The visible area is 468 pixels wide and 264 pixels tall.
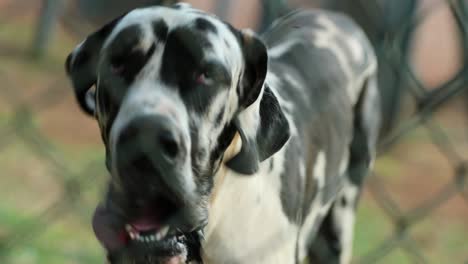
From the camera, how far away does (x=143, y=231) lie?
1.67 m

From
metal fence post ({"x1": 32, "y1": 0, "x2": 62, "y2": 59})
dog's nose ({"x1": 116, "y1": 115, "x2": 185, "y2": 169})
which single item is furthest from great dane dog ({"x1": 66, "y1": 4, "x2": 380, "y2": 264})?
metal fence post ({"x1": 32, "y1": 0, "x2": 62, "y2": 59})

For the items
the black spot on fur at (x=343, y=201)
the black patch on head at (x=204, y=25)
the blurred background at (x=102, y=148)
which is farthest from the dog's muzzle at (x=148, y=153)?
the black spot on fur at (x=343, y=201)

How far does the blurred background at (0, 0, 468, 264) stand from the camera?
3273mm

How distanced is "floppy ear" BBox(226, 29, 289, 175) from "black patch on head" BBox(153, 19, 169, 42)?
204 millimetres

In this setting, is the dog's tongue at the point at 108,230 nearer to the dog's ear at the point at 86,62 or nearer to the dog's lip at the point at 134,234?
the dog's lip at the point at 134,234

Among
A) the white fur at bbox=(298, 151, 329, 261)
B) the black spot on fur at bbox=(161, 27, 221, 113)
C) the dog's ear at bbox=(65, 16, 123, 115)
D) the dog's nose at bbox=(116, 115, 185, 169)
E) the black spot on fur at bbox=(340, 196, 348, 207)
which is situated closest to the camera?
the dog's nose at bbox=(116, 115, 185, 169)

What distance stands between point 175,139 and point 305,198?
910 millimetres

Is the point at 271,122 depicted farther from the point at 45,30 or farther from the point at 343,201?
the point at 45,30

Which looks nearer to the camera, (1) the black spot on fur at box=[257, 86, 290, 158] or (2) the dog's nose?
(2) the dog's nose

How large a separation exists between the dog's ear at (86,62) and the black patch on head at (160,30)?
9 cm

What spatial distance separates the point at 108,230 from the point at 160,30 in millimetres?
361

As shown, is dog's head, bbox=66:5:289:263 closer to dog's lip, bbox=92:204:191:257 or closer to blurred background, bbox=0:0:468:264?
dog's lip, bbox=92:204:191:257

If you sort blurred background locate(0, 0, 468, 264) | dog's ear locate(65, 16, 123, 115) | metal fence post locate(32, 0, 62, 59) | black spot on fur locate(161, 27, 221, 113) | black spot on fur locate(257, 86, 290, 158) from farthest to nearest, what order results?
metal fence post locate(32, 0, 62, 59) < blurred background locate(0, 0, 468, 264) < black spot on fur locate(257, 86, 290, 158) < dog's ear locate(65, 16, 123, 115) < black spot on fur locate(161, 27, 221, 113)

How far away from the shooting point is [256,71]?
A: 184 centimetres
